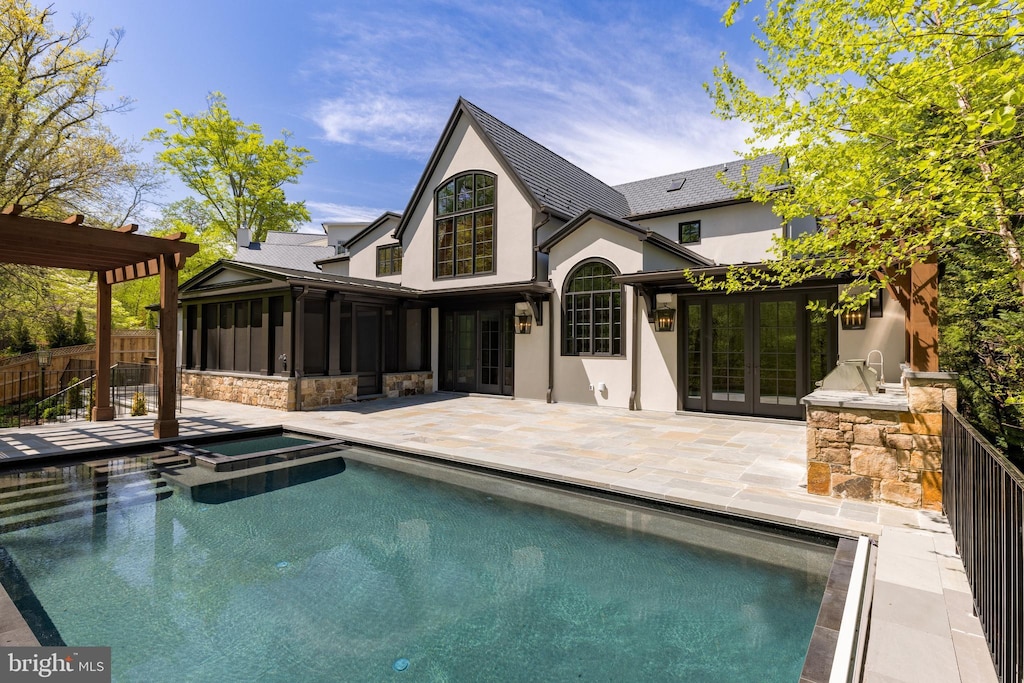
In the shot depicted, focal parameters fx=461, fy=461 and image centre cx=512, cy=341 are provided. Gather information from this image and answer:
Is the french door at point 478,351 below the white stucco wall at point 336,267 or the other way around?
below

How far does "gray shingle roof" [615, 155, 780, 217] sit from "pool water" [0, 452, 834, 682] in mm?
12023

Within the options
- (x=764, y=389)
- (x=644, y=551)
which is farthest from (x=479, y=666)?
(x=764, y=389)

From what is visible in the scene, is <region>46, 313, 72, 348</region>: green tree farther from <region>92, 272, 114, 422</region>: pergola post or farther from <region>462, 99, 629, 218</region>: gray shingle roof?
<region>462, 99, 629, 218</region>: gray shingle roof

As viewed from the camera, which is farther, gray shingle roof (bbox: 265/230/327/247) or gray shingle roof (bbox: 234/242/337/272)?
gray shingle roof (bbox: 265/230/327/247)

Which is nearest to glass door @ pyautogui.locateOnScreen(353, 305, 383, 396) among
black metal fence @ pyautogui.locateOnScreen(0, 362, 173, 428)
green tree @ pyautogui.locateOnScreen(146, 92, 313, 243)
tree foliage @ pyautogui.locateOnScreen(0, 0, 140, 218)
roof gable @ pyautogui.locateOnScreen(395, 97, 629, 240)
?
roof gable @ pyautogui.locateOnScreen(395, 97, 629, 240)

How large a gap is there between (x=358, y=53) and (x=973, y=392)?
14541 millimetres

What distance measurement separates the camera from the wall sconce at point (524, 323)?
1153cm

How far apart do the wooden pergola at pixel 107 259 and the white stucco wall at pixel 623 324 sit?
7.39 meters

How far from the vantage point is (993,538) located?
2.30 meters

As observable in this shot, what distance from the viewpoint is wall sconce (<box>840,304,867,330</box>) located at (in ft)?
25.3

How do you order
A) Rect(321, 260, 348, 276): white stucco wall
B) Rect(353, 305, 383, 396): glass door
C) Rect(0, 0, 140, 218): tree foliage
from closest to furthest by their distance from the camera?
Rect(353, 305, 383, 396): glass door
Rect(0, 0, 140, 218): tree foliage
Rect(321, 260, 348, 276): white stucco wall

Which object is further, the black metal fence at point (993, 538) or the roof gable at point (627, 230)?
the roof gable at point (627, 230)

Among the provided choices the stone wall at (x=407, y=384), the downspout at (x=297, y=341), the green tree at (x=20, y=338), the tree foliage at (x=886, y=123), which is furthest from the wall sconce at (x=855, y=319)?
the green tree at (x=20, y=338)

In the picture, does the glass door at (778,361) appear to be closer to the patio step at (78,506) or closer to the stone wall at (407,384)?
the stone wall at (407,384)
